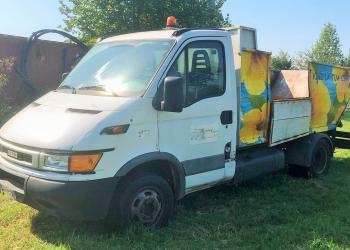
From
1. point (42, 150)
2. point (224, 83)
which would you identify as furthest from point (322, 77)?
point (42, 150)

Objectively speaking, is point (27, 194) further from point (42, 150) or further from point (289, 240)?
point (289, 240)

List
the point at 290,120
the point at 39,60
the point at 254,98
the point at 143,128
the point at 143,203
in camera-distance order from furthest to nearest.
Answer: the point at 39,60 → the point at 290,120 → the point at 254,98 → the point at 143,203 → the point at 143,128

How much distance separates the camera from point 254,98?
6.43m

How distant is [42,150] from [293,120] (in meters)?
4.39

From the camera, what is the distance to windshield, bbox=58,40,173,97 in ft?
16.5

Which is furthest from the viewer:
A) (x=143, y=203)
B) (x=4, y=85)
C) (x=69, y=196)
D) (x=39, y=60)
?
(x=39, y=60)

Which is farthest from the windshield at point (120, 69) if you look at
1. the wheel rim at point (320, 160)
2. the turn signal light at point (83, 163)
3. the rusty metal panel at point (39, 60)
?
the rusty metal panel at point (39, 60)

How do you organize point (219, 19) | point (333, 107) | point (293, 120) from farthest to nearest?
point (219, 19) < point (333, 107) < point (293, 120)

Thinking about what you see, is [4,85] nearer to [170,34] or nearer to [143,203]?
[170,34]

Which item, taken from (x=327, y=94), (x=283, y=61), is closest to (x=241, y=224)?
(x=327, y=94)

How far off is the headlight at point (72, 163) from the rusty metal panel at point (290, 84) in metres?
4.69

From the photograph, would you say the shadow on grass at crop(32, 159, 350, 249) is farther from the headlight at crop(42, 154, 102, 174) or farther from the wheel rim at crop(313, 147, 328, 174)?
the wheel rim at crop(313, 147, 328, 174)

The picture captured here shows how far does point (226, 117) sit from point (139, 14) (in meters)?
14.3

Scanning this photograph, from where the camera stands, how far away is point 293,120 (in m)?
7.41
